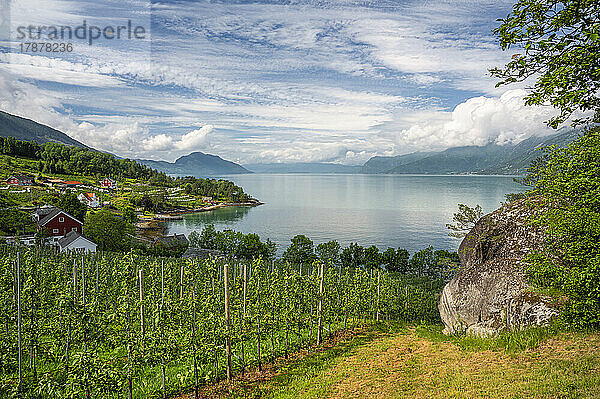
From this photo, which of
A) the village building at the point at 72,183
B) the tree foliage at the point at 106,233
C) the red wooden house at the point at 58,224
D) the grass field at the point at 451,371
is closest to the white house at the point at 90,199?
the village building at the point at 72,183

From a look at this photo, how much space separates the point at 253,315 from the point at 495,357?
8030 mm

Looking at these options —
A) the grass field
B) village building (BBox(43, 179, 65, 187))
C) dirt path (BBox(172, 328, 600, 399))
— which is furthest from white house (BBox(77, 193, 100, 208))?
the grass field

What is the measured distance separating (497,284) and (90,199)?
118 m

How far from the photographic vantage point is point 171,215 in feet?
395

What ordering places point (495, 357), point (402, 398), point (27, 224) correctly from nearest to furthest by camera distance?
1. point (402, 398)
2. point (495, 357)
3. point (27, 224)

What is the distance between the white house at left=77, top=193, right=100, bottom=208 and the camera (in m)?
108

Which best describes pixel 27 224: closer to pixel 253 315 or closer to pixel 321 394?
pixel 253 315

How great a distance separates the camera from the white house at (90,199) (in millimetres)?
107831

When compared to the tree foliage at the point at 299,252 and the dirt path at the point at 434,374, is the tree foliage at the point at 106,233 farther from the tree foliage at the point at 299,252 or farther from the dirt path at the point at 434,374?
the dirt path at the point at 434,374

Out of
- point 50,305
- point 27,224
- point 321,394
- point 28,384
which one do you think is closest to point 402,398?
point 321,394

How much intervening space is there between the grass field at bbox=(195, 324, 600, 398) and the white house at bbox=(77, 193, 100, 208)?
11134 centimetres

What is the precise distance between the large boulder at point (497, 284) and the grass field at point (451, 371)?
86 cm

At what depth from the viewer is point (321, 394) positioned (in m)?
10.1

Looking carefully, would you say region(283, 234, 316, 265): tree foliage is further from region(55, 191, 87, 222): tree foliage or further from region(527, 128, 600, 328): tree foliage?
region(55, 191, 87, 222): tree foliage
